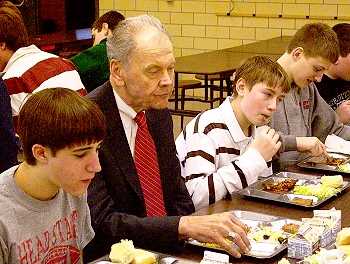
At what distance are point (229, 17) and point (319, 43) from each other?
5.90 m

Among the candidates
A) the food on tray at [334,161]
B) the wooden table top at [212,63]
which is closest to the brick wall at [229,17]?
the wooden table top at [212,63]

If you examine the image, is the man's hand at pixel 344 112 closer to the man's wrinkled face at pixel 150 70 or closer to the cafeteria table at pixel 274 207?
the cafeteria table at pixel 274 207

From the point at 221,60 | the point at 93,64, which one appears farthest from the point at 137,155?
the point at 221,60

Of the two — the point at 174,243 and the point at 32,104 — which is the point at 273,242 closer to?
the point at 174,243

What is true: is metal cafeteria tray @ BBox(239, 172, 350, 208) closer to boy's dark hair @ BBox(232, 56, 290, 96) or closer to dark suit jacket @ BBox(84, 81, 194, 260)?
dark suit jacket @ BBox(84, 81, 194, 260)

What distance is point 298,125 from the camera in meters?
3.58

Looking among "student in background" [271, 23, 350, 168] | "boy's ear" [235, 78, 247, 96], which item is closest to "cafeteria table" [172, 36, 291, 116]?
"student in background" [271, 23, 350, 168]

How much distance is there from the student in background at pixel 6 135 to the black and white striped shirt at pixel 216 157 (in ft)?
2.98

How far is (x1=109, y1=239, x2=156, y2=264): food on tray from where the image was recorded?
201cm

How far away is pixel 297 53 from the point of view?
3.45 metres

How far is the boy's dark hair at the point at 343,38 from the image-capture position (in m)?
4.23

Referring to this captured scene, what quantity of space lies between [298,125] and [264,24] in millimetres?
5618

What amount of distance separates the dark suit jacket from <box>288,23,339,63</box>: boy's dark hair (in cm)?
103

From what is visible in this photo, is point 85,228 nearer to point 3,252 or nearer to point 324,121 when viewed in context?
point 3,252
